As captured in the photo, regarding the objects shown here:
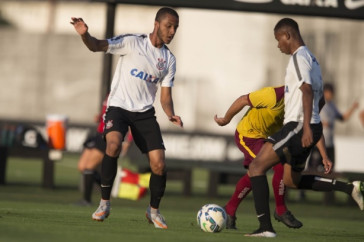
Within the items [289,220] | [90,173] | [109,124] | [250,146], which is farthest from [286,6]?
[109,124]

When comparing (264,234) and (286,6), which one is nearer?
(264,234)

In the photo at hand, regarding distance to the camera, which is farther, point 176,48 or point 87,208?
point 176,48

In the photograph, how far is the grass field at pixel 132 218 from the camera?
11000mm

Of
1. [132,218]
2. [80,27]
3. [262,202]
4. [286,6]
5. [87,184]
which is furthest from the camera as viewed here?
[286,6]

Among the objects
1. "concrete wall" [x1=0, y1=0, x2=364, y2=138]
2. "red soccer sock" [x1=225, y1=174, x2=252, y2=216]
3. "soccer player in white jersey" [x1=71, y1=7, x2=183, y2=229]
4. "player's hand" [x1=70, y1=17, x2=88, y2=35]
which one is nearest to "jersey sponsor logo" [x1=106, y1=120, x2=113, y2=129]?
"soccer player in white jersey" [x1=71, y1=7, x2=183, y2=229]

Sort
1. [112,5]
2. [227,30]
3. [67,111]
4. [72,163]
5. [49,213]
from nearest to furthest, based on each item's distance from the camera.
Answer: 1. [49,213]
2. [112,5]
3. [227,30]
4. [67,111]
5. [72,163]

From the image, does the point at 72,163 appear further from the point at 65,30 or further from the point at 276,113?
the point at 276,113

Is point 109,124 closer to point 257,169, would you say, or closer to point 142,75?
point 142,75

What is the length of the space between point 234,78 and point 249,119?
→ 967 cm

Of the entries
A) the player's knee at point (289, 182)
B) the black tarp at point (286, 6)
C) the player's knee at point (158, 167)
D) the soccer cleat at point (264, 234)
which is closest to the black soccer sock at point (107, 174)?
the player's knee at point (158, 167)

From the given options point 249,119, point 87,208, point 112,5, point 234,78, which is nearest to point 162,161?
point 249,119

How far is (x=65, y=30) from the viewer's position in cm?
2730

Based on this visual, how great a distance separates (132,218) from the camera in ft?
46.4

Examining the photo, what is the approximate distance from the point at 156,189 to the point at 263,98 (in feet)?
5.20
